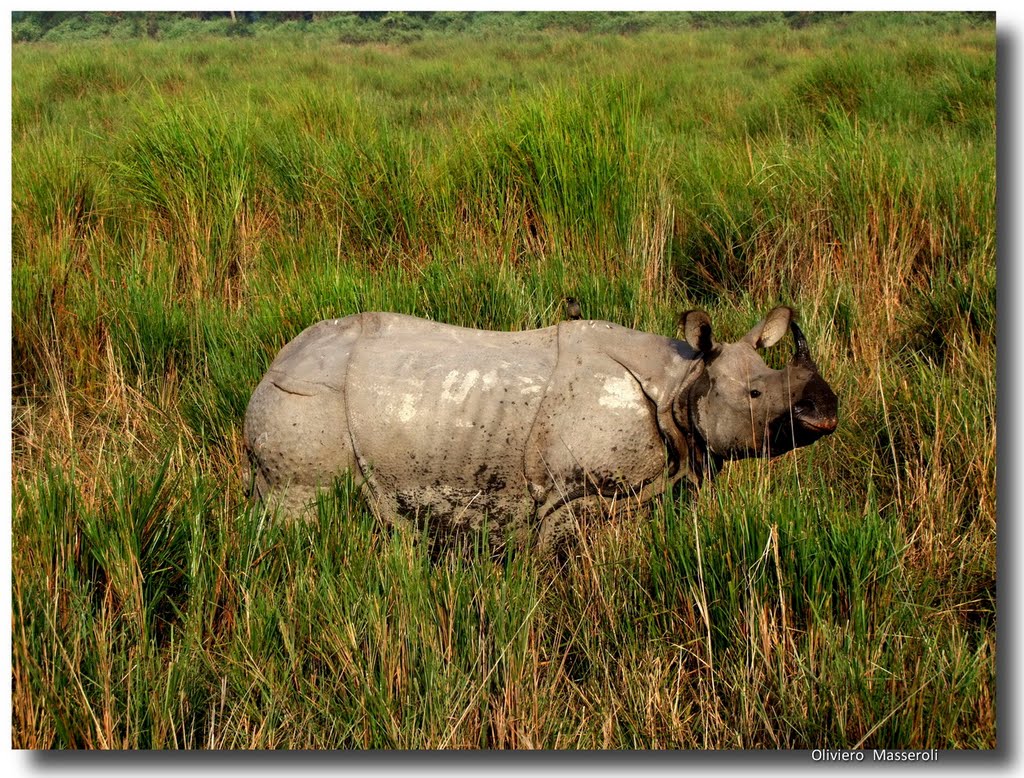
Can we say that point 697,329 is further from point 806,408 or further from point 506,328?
point 506,328

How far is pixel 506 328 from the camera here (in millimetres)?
4035

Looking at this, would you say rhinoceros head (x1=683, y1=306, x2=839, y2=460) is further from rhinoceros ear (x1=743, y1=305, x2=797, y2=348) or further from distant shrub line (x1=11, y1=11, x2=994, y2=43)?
distant shrub line (x1=11, y1=11, x2=994, y2=43)

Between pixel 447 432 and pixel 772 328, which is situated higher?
pixel 772 328

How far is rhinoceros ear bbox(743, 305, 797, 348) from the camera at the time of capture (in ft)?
9.37

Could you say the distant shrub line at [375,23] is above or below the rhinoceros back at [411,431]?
above

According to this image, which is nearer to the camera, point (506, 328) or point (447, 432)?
point (447, 432)

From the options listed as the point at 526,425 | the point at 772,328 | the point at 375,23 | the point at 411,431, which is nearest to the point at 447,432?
the point at 411,431

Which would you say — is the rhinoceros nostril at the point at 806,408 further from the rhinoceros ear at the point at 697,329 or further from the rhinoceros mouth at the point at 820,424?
the rhinoceros ear at the point at 697,329

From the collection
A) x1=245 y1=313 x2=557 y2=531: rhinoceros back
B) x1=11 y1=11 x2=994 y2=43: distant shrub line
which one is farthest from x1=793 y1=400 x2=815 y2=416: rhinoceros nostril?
x1=11 y1=11 x2=994 y2=43: distant shrub line

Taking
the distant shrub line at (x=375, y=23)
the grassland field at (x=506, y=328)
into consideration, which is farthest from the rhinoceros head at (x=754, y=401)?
the distant shrub line at (x=375, y=23)

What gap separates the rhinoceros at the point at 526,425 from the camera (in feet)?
9.12

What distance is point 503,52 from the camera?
510 inches

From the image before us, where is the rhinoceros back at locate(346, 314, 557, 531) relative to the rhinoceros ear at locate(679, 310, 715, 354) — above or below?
below

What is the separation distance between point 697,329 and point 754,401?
25 cm
